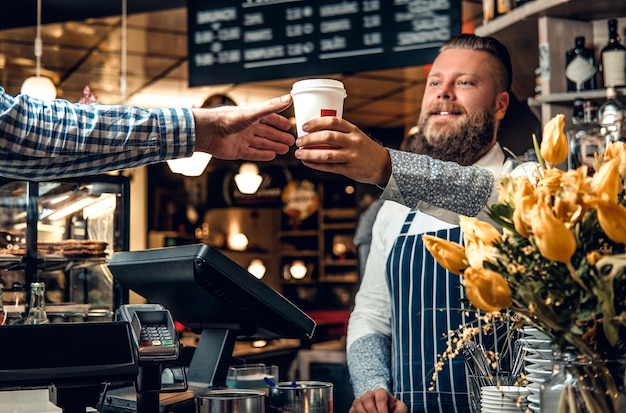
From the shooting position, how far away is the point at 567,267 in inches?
40.9

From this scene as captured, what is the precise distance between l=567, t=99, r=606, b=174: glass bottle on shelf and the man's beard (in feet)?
1.92

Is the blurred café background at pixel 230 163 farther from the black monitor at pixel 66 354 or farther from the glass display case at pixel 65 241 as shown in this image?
the black monitor at pixel 66 354

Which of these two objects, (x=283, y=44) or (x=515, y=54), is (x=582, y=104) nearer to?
(x=515, y=54)

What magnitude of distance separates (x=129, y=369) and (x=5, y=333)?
0.20m

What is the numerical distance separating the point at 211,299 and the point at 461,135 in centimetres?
110

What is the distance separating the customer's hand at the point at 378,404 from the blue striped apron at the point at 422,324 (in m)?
0.16

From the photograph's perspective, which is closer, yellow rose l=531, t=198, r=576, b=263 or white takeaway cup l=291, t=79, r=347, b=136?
yellow rose l=531, t=198, r=576, b=263

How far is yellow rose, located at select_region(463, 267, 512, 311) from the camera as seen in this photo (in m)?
1.02

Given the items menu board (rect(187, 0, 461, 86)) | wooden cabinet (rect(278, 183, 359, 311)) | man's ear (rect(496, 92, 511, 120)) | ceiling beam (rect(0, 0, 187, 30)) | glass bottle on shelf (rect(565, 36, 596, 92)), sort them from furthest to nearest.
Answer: wooden cabinet (rect(278, 183, 359, 311)) < ceiling beam (rect(0, 0, 187, 30)) < menu board (rect(187, 0, 461, 86)) < glass bottle on shelf (rect(565, 36, 596, 92)) < man's ear (rect(496, 92, 511, 120))

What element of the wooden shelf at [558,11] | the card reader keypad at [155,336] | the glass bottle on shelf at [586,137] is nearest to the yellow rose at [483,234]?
the card reader keypad at [155,336]

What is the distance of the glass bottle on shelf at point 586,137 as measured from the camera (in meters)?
2.92

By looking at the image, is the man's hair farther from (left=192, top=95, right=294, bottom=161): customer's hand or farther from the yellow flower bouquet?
the yellow flower bouquet

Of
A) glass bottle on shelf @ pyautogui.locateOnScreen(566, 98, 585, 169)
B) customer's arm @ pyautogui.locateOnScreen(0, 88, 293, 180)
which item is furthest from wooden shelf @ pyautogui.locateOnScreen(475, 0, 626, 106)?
customer's arm @ pyautogui.locateOnScreen(0, 88, 293, 180)

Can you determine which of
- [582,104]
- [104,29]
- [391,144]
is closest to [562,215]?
[582,104]
